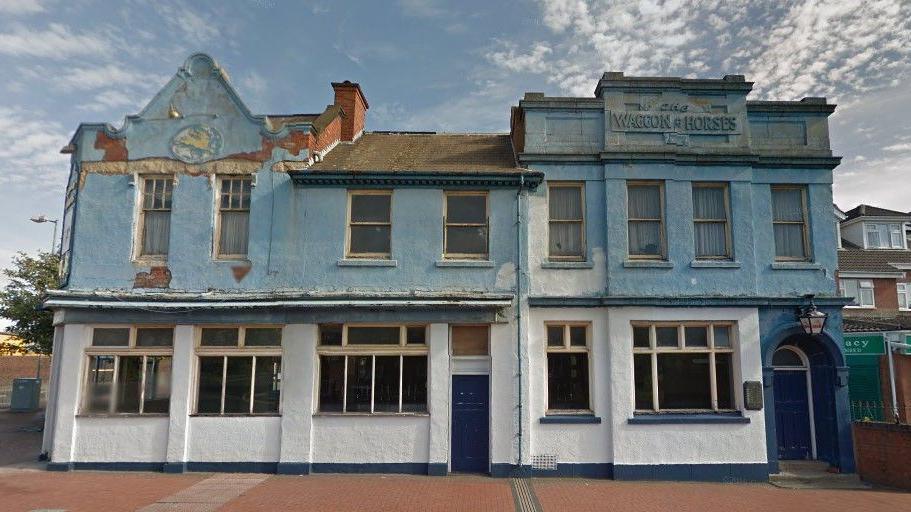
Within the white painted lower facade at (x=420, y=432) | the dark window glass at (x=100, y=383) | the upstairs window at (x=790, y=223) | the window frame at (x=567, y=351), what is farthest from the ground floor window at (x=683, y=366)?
the dark window glass at (x=100, y=383)

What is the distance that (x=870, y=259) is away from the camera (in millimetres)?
32031

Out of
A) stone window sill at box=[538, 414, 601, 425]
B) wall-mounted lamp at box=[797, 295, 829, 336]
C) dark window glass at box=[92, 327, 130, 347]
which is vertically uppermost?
wall-mounted lamp at box=[797, 295, 829, 336]

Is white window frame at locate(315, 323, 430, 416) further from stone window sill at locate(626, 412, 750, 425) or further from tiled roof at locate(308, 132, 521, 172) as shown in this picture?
stone window sill at locate(626, 412, 750, 425)

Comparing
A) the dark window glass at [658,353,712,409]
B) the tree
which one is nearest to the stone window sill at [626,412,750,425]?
the dark window glass at [658,353,712,409]

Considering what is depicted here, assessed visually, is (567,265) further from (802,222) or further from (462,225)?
(802,222)

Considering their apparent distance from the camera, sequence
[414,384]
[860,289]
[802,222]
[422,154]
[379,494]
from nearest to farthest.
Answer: [379,494] < [414,384] < [802,222] < [422,154] < [860,289]

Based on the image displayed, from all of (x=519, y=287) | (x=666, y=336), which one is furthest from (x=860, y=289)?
(x=519, y=287)

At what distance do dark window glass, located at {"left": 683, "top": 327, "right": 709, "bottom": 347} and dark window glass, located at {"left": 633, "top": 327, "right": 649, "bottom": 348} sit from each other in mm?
875

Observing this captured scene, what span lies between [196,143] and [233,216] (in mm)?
1918

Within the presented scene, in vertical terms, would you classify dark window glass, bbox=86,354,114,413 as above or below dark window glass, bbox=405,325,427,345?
below

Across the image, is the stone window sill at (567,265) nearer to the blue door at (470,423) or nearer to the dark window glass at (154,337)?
the blue door at (470,423)

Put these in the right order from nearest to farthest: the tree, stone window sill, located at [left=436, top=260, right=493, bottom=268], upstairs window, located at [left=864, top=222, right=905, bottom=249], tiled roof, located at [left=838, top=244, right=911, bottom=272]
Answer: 1. stone window sill, located at [left=436, top=260, right=493, bottom=268]
2. the tree
3. tiled roof, located at [left=838, top=244, right=911, bottom=272]
4. upstairs window, located at [left=864, top=222, right=905, bottom=249]

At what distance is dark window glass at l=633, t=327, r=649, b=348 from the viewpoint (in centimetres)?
1296

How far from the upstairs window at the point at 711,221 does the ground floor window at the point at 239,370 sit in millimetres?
9778
